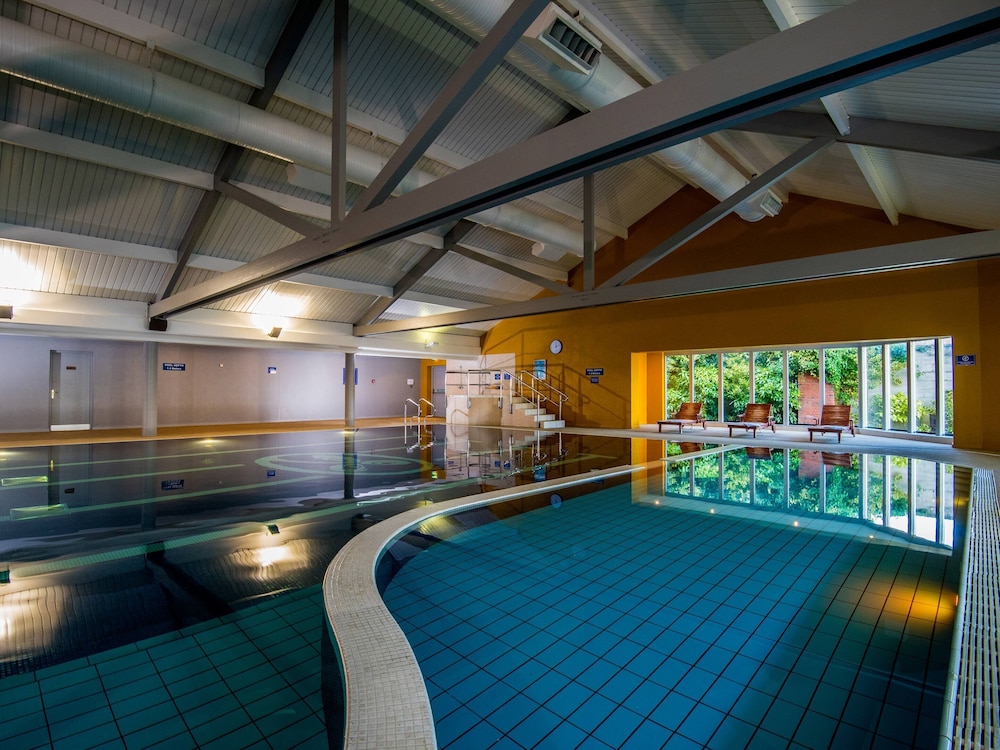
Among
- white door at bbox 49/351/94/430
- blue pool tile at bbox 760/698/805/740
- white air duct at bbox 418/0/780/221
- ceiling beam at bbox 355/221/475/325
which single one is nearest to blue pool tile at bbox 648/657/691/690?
blue pool tile at bbox 760/698/805/740

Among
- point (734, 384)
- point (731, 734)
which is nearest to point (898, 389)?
point (734, 384)

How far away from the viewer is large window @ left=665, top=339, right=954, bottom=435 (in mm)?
11617

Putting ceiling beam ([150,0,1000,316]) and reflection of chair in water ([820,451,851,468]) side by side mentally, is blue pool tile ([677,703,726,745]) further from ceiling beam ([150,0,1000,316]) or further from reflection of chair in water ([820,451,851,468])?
reflection of chair in water ([820,451,851,468])

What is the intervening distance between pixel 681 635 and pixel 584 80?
5.43 m

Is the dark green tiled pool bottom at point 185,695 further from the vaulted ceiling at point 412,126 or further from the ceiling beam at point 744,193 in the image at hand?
the ceiling beam at point 744,193

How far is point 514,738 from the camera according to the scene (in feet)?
6.31

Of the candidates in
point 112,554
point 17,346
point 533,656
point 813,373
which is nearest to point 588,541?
point 533,656

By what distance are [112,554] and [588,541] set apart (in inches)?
148

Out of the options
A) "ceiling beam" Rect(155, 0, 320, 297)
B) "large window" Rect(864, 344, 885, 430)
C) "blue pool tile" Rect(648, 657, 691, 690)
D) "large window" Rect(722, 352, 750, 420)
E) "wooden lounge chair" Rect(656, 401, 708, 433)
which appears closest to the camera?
"blue pool tile" Rect(648, 657, 691, 690)

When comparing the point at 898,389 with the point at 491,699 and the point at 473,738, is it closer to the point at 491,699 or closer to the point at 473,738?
the point at 491,699

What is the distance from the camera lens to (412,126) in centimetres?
784

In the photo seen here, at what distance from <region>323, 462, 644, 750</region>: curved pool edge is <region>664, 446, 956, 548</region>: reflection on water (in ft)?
13.0

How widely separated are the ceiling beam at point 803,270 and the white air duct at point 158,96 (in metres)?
4.31

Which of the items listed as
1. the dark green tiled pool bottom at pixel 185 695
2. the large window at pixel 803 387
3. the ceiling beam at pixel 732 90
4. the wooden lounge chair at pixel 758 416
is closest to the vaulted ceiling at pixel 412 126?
the ceiling beam at pixel 732 90
